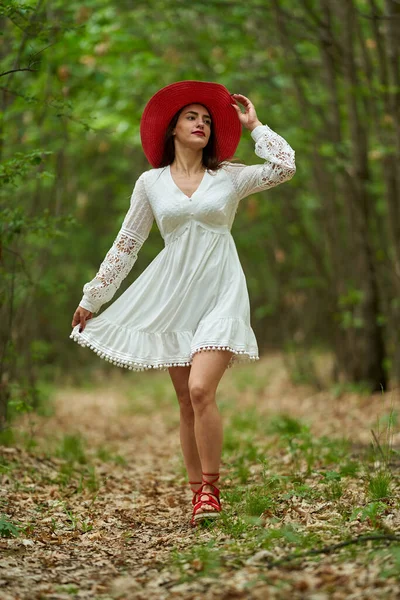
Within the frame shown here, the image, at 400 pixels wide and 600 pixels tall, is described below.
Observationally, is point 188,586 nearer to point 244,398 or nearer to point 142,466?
point 142,466

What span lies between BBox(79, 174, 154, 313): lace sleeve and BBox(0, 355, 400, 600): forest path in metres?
1.25

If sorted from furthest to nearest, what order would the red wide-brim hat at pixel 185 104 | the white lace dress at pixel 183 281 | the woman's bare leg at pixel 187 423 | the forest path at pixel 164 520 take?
the red wide-brim hat at pixel 185 104, the woman's bare leg at pixel 187 423, the white lace dress at pixel 183 281, the forest path at pixel 164 520

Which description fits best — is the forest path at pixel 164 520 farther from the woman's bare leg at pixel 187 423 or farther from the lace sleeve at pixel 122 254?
the lace sleeve at pixel 122 254

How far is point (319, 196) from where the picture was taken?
31.1 ft

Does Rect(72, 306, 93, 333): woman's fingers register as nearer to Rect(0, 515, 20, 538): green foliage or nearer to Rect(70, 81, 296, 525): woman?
Rect(70, 81, 296, 525): woman

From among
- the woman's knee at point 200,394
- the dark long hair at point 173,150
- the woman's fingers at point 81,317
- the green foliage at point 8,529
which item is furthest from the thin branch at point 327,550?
the dark long hair at point 173,150

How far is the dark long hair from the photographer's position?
4352 mm

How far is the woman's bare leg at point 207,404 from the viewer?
383 centimetres

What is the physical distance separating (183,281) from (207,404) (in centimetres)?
70

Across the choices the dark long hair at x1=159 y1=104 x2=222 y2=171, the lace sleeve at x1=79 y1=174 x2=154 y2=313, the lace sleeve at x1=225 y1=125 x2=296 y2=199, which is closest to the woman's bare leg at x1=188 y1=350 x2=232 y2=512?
the lace sleeve at x1=79 y1=174 x2=154 y2=313

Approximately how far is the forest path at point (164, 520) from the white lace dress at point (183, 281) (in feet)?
2.95

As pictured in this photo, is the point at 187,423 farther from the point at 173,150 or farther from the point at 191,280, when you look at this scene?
the point at 173,150

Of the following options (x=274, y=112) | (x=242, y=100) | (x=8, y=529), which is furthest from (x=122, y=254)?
(x=274, y=112)

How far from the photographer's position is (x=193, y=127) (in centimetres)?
423
